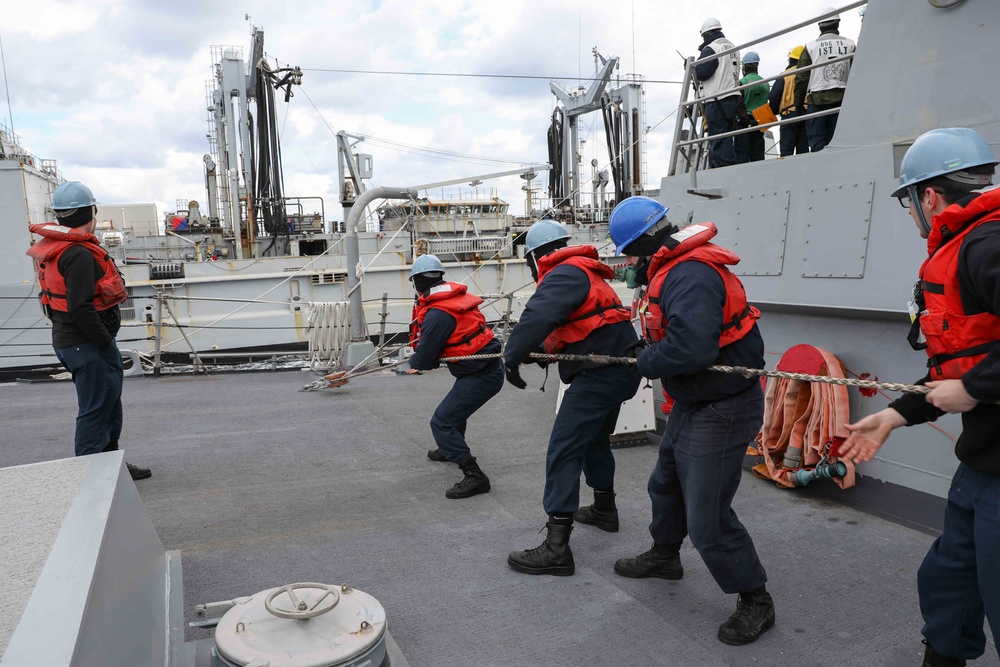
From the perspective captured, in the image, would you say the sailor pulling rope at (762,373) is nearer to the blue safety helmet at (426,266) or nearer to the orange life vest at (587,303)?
the orange life vest at (587,303)

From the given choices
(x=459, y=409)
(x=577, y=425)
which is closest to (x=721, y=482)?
(x=577, y=425)

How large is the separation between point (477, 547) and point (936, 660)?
7.32ft

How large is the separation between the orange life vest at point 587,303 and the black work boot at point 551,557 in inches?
39.1

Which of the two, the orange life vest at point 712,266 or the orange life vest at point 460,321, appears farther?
the orange life vest at point 460,321

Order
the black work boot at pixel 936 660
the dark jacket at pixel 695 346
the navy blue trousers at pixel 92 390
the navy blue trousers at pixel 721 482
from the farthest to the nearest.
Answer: the navy blue trousers at pixel 92 390, the navy blue trousers at pixel 721 482, the dark jacket at pixel 695 346, the black work boot at pixel 936 660

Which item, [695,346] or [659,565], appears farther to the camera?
[659,565]

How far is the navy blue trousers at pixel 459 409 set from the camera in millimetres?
4969

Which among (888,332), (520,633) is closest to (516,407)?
(888,332)

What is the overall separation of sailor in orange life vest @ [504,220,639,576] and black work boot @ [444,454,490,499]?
1135 mm

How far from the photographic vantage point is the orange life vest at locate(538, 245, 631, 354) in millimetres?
3729

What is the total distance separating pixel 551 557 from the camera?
11.8 ft

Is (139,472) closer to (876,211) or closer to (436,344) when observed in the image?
(436,344)

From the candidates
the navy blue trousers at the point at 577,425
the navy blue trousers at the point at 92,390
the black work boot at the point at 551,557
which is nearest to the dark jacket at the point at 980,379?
the navy blue trousers at the point at 577,425

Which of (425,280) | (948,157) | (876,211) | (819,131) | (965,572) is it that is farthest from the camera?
(819,131)
